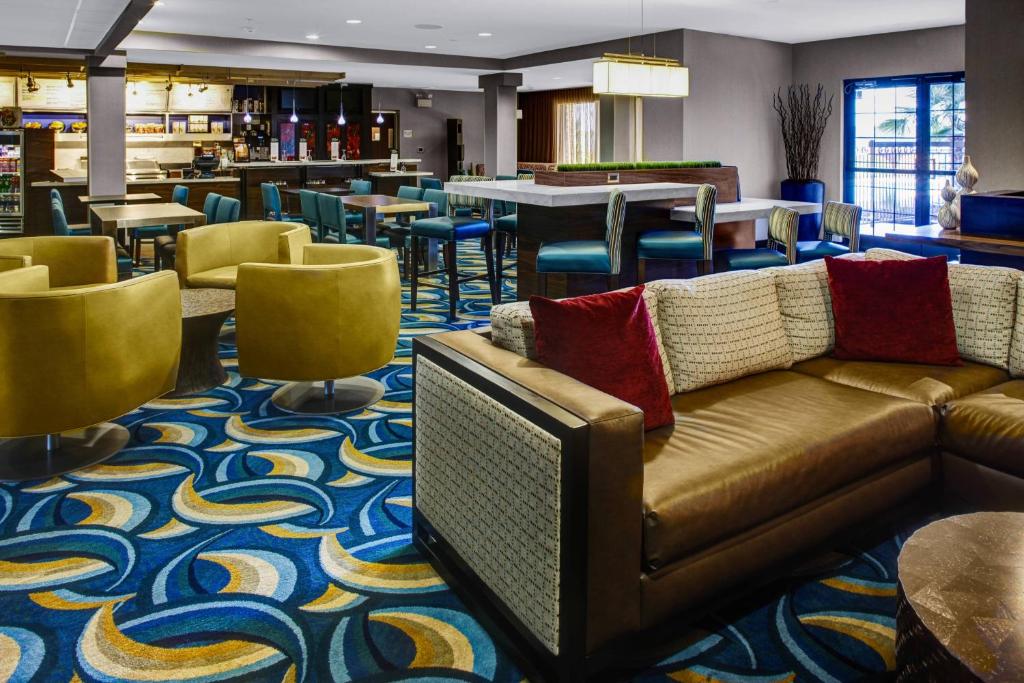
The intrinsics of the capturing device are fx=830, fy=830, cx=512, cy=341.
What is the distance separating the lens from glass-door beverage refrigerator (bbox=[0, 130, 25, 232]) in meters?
10.7

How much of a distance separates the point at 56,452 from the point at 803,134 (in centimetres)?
960

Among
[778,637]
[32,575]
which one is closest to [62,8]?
[32,575]

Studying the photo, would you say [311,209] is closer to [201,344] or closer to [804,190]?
[201,344]

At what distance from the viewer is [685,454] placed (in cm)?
238

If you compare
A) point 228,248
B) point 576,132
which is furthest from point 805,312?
point 576,132

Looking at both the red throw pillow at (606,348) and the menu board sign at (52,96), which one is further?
the menu board sign at (52,96)

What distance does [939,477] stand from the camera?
2.90m

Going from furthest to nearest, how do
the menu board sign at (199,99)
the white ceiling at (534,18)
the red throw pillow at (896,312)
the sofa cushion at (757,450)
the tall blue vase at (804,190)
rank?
1. the menu board sign at (199,99)
2. the tall blue vase at (804,190)
3. the white ceiling at (534,18)
4. the red throw pillow at (896,312)
5. the sofa cushion at (757,450)

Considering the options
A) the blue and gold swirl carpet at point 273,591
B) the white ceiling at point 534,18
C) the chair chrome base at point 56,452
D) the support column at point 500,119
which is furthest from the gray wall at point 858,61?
the chair chrome base at point 56,452

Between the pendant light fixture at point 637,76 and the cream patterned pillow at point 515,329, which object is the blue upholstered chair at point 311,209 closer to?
the pendant light fixture at point 637,76

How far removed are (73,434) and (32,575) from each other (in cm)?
139

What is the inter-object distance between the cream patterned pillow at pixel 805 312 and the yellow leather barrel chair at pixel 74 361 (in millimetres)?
2635

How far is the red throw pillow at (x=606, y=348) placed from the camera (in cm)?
248

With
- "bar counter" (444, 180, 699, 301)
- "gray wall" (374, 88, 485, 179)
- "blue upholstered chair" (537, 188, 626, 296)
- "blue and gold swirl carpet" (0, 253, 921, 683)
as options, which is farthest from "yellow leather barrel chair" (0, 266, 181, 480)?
"gray wall" (374, 88, 485, 179)
